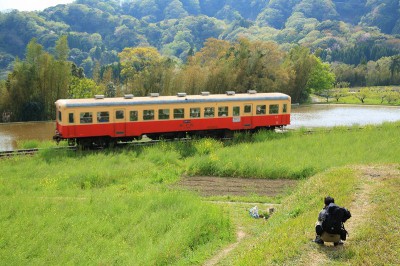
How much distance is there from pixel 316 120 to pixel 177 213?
2487 centimetres

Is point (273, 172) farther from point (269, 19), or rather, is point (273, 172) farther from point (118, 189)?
point (269, 19)

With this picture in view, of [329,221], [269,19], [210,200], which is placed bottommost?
[210,200]

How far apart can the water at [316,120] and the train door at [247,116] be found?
274 inches

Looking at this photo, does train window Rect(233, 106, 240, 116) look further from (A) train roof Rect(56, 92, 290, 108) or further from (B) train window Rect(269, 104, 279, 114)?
(B) train window Rect(269, 104, 279, 114)

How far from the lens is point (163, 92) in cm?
3600

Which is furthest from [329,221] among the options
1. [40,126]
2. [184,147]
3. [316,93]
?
[316,93]

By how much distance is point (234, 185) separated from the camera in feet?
52.0

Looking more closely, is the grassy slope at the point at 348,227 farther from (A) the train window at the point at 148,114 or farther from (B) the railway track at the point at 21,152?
(B) the railway track at the point at 21,152

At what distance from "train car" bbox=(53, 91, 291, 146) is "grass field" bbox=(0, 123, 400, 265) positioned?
2.73m

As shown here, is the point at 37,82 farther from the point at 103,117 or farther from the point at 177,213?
the point at 177,213

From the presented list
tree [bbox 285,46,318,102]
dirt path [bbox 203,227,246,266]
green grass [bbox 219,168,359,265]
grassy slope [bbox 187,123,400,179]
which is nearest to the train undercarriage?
grassy slope [bbox 187,123,400,179]

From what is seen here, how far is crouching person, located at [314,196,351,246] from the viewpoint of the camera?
8.14 meters

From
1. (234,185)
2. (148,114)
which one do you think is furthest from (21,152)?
(234,185)

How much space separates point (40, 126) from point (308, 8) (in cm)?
15290
